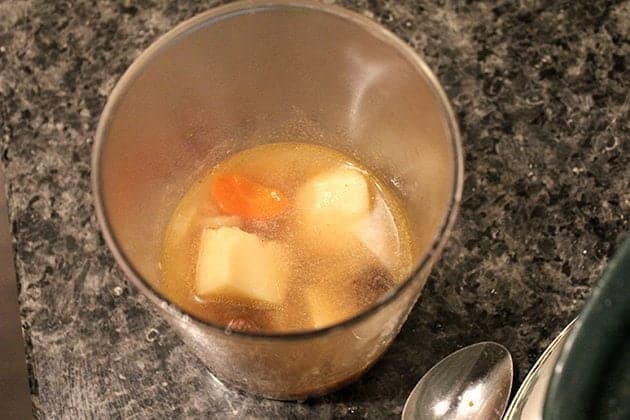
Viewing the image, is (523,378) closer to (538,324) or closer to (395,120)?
(538,324)

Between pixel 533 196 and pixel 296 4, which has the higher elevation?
pixel 296 4

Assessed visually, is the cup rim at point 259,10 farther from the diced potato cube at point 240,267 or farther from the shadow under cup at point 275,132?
the diced potato cube at point 240,267

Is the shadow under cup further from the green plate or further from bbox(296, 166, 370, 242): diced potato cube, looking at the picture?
the green plate

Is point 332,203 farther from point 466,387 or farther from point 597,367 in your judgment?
point 597,367

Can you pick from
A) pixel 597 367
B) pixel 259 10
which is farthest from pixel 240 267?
pixel 597 367

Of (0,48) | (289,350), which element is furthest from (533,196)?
(0,48)
